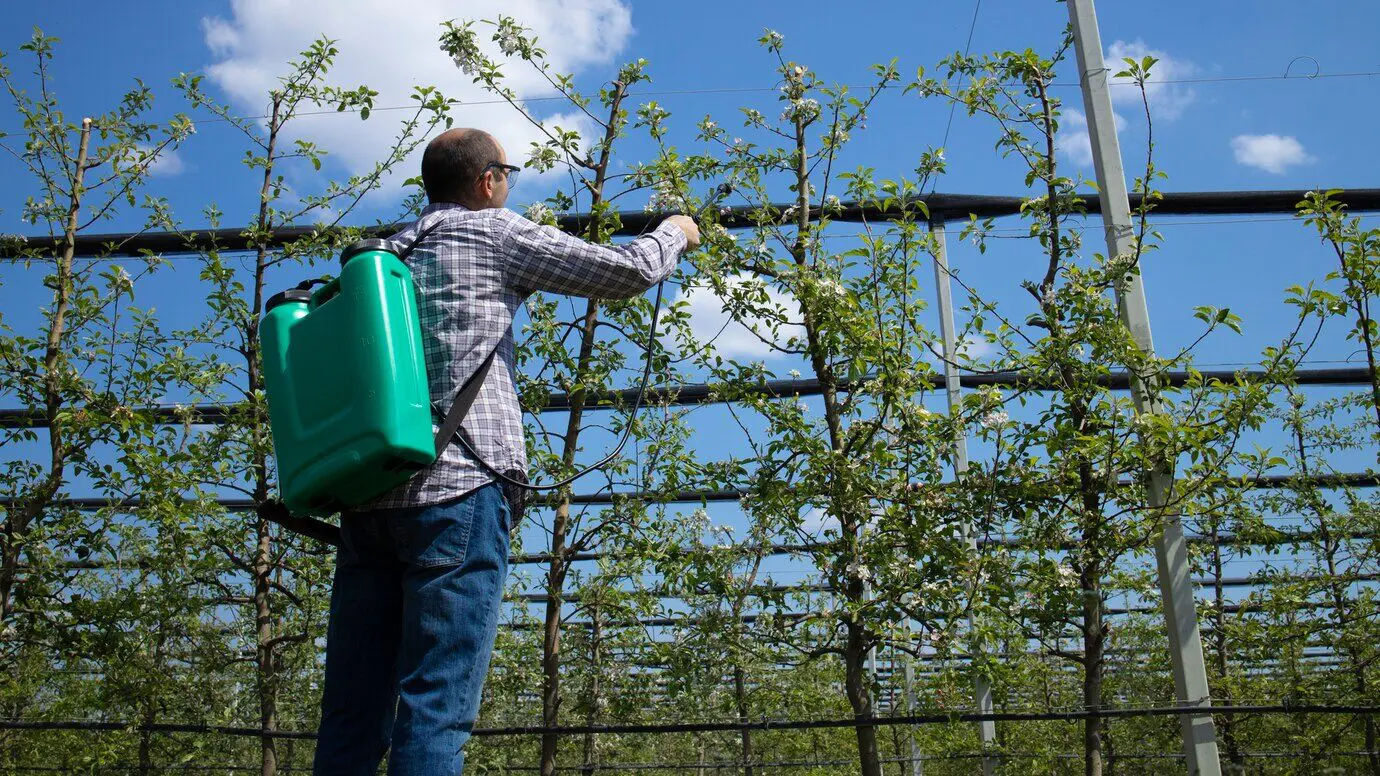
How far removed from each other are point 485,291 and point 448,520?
1.38ft

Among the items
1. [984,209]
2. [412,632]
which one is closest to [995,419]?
[412,632]

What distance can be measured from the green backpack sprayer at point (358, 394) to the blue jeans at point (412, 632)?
88 millimetres

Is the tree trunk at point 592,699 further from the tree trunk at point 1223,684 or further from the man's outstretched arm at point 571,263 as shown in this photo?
the tree trunk at point 1223,684

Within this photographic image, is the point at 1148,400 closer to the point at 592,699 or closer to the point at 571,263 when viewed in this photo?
the point at 592,699

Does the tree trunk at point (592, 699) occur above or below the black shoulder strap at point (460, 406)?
below

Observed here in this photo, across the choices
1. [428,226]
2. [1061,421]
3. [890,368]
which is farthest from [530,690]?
[428,226]

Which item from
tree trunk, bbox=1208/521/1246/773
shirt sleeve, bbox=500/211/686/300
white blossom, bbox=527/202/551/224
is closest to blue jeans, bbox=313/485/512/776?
shirt sleeve, bbox=500/211/686/300

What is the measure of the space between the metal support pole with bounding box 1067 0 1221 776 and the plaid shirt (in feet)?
8.01

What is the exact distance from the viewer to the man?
5.52 feet

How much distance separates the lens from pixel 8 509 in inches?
198

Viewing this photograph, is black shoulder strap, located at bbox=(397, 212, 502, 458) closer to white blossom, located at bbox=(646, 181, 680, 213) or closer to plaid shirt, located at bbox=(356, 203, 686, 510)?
plaid shirt, located at bbox=(356, 203, 686, 510)

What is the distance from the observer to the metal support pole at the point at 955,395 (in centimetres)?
391

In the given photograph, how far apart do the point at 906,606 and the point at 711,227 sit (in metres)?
1.50

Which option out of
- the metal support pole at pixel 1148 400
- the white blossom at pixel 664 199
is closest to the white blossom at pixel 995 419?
the metal support pole at pixel 1148 400
